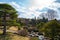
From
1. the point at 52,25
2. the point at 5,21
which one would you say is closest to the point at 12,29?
the point at 5,21

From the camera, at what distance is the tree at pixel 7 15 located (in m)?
19.3

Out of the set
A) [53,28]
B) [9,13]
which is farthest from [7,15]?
[53,28]

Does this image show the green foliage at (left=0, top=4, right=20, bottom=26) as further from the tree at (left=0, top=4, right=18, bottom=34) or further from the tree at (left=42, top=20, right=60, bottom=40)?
the tree at (left=42, top=20, right=60, bottom=40)

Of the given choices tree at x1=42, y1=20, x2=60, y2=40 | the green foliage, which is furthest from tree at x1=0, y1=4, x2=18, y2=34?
tree at x1=42, y1=20, x2=60, y2=40

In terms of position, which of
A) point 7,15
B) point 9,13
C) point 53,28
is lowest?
point 53,28

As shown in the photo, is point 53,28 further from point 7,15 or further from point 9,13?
point 7,15

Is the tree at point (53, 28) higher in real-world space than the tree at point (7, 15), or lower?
lower

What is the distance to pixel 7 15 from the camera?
1975 centimetres

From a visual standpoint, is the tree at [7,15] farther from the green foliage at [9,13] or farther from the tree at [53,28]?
the tree at [53,28]

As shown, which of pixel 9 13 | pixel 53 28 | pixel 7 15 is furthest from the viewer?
pixel 7 15

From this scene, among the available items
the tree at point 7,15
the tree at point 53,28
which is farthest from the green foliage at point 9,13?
the tree at point 53,28

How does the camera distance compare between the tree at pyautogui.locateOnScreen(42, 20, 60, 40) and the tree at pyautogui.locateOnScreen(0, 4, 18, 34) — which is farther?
the tree at pyautogui.locateOnScreen(42, 20, 60, 40)

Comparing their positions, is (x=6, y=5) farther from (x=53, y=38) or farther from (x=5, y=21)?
(x=53, y=38)

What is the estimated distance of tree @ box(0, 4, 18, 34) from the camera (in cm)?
1931
